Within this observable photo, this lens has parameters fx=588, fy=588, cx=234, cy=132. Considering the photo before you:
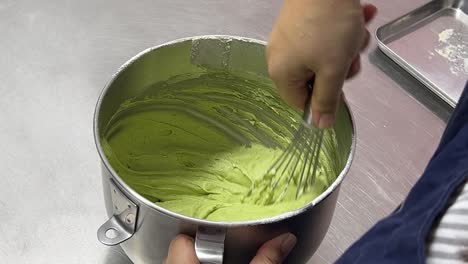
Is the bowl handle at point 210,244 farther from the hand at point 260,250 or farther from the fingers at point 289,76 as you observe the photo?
the fingers at point 289,76

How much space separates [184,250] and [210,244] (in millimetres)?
19

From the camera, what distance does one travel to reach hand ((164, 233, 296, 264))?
0.37 metres

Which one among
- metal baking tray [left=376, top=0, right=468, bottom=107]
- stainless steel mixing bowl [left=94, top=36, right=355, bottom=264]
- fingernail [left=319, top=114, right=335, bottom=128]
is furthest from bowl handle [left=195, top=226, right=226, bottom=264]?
metal baking tray [left=376, top=0, right=468, bottom=107]

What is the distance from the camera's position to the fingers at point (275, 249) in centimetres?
38

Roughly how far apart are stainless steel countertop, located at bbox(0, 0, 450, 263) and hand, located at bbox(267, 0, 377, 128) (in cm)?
19

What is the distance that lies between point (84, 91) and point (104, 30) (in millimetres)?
90

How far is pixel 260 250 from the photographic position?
0.38 m

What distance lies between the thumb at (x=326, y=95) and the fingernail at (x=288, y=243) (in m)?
0.08

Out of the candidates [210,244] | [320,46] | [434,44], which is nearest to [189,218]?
[210,244]

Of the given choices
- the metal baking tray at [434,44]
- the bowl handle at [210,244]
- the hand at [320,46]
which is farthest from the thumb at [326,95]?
the metal baking tray at [434,44]

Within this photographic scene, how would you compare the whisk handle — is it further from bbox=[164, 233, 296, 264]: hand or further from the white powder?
the white powder

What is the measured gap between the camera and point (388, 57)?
666 millimetres

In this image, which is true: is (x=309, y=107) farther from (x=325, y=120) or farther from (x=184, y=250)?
(x=184, y=250)

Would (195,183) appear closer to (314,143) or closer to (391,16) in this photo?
(314,143)
